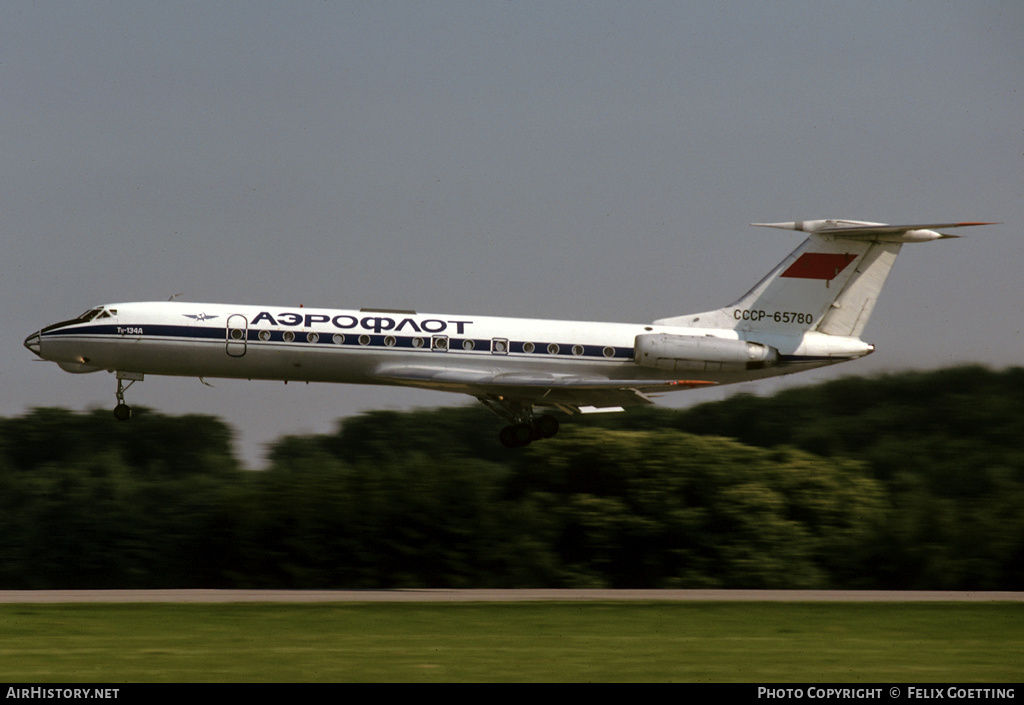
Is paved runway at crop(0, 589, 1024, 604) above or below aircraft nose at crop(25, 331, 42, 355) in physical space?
below

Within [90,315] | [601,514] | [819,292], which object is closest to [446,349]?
[90,315]

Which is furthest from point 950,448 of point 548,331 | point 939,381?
point 548,331

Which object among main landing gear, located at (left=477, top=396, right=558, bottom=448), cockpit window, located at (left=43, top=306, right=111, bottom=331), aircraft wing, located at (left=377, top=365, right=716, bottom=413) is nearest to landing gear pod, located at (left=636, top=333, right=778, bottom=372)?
aircraft wing, located at (left=377, top=365, right=716, bottom=413)

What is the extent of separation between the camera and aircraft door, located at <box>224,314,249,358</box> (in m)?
36.2

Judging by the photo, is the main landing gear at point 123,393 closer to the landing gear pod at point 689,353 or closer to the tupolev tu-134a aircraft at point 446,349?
the tupolev tu-134a aircraft at point 446,349

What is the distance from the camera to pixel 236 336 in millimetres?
36219

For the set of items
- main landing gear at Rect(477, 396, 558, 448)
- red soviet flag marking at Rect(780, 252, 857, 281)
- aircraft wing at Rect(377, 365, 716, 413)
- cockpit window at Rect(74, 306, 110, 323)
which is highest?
red soviet flag marking at Rect(780, 252, 857, 281)

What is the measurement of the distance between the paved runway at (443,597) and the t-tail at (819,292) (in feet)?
26.5

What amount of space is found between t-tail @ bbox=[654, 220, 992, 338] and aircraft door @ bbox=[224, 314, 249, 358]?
12348 mm

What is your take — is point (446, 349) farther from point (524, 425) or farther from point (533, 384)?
point (524, 425)

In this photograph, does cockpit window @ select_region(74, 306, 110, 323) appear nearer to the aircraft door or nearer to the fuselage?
the fuselage

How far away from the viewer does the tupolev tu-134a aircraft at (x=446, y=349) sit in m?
36.3

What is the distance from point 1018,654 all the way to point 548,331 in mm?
15960

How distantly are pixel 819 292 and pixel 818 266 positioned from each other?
0.84 meters
